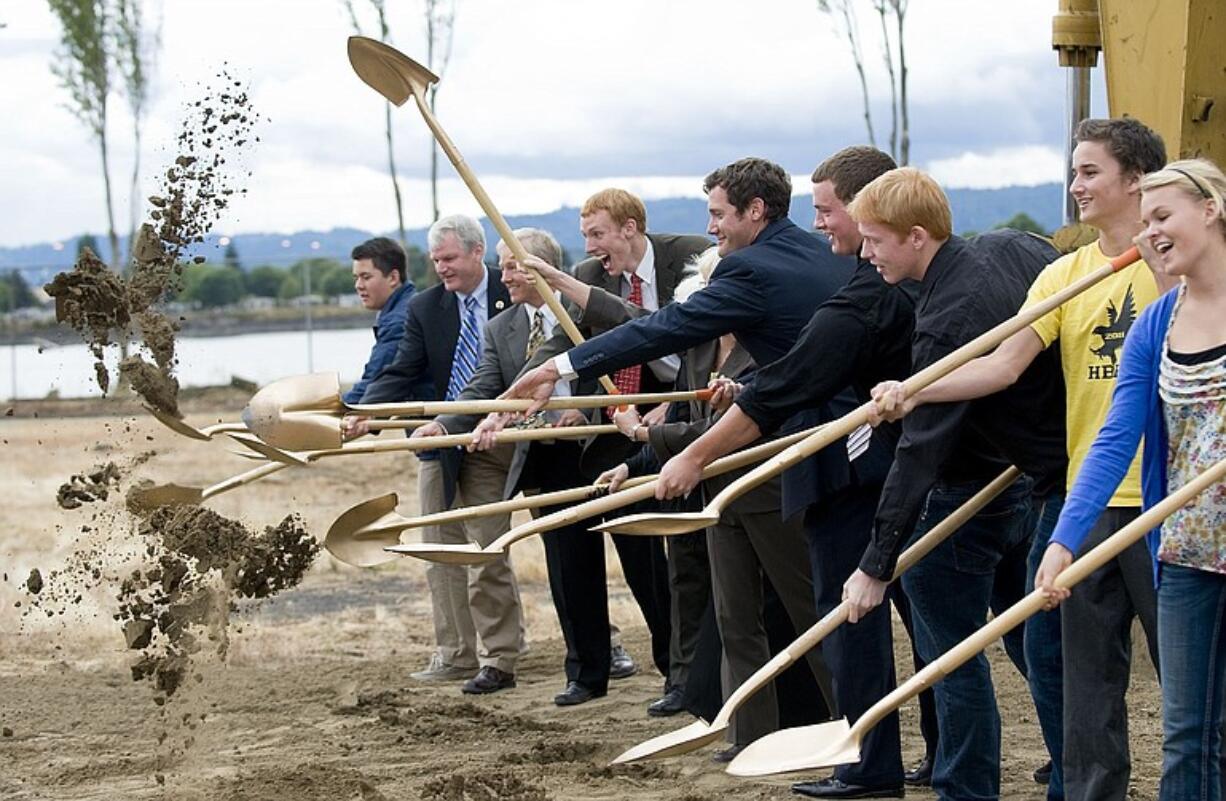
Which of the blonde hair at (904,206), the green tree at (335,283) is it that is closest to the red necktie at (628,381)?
the blonde hair at (904,206)

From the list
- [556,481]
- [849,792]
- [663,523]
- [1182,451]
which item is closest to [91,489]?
[556,481]

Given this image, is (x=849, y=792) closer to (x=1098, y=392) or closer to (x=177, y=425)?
(x=1098, y=392)

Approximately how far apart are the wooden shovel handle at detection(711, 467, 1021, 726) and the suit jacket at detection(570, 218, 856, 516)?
0.87m

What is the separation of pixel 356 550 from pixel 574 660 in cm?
211

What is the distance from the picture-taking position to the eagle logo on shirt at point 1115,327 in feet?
15.6

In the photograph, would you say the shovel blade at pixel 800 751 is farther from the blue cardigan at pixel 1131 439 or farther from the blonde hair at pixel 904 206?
the blonde hair at pixel 904 206

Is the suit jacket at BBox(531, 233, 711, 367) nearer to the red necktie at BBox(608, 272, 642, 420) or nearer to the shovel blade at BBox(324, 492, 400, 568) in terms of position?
the red necktie at BBox(608, 272, 642, 420)

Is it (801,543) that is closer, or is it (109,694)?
(801,543)

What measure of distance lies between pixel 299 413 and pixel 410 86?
149cm

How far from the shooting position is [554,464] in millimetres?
8328

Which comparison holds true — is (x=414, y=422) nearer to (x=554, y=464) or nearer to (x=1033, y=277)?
(x=554, y=464)

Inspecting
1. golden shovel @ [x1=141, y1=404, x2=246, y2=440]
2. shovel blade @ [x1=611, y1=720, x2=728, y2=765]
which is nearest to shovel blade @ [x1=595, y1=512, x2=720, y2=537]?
shovel blade @ [x1=611, y1=720, x2=728, y2=765]

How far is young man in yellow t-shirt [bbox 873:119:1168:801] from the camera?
466cm

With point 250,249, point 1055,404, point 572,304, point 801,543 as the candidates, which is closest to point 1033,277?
point 1055,404
